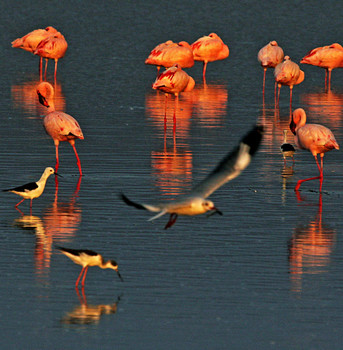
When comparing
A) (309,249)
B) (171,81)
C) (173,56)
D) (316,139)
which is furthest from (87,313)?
(173,56)

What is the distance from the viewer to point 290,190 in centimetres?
1920

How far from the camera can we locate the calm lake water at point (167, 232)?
36.9 feet

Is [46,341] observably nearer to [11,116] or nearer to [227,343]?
[227,343]

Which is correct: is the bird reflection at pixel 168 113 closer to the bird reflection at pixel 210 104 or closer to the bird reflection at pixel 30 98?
the bird reflection at pixel 210 104

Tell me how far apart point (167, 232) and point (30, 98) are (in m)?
18.1

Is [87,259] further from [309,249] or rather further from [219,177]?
[309,249]

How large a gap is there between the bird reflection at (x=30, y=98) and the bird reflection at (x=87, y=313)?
17940mm

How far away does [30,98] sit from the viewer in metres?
33.1

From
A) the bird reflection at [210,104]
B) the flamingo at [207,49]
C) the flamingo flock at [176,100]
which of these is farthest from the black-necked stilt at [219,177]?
the flamingo at [207,49]

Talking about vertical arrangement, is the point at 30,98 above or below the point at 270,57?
below

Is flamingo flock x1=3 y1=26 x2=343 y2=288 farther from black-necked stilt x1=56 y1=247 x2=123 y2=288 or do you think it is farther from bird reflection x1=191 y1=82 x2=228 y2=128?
bird reflection x1=191 y1=82 x2=228 y2=128

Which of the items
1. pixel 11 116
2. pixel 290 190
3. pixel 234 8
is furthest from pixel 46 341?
pixel 234 8

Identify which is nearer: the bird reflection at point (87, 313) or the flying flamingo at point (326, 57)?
the bird reflection at point (87, 313)

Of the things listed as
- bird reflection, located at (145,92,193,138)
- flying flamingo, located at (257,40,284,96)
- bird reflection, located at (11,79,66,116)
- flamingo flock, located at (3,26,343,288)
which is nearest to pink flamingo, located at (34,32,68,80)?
flamingo flock, located at (3,26,343,288)
